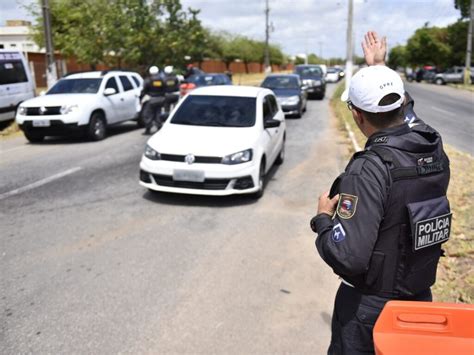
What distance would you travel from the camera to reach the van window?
1377 centimetres

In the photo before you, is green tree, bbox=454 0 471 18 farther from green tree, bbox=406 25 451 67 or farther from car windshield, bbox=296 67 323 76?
car windshield, bbox=296 67 323 76

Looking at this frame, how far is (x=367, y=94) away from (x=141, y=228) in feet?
14.2

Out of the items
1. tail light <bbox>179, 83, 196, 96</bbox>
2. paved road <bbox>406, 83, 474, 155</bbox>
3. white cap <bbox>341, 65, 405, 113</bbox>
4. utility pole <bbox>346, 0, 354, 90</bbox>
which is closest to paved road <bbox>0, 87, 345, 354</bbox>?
white cap <bbox>341, 65, 405, 113</bbox>

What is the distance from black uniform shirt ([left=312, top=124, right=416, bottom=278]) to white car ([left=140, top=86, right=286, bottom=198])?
4.72 metres

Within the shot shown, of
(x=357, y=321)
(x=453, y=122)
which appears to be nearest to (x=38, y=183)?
(x=357, y=321)

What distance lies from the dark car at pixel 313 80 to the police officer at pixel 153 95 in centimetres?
1409

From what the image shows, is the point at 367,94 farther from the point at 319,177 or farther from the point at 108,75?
the point at 108,75

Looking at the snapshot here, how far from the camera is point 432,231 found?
1.92 metres

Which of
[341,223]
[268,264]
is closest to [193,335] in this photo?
[268,264]

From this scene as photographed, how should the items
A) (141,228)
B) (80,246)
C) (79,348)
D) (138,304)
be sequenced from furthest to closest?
(141,228) < (80,246) < (138,304) < (79,348)

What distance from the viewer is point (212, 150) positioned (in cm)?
666

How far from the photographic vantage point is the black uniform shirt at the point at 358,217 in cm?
180

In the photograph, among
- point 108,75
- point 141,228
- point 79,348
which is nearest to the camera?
point 79,348

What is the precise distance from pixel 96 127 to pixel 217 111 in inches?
235
